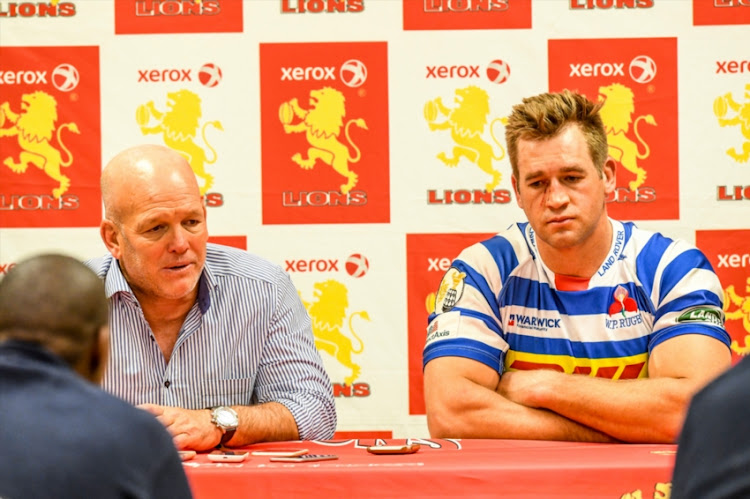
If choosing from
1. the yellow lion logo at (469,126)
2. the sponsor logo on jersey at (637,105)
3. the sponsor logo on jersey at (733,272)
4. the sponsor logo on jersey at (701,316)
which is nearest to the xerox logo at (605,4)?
the sponsor logo on jersey at (637,105)

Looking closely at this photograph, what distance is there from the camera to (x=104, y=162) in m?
3.23

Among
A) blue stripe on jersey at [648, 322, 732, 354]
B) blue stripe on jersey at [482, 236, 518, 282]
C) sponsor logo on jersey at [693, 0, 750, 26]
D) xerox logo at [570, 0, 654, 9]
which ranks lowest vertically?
blue stripe on jersey at [648, 322, 732, 354]

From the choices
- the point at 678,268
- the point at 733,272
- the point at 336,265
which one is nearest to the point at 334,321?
the point at 336,265

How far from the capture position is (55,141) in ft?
10.6

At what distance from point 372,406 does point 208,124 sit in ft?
3.97

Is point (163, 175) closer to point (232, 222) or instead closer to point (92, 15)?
point (232, 222)

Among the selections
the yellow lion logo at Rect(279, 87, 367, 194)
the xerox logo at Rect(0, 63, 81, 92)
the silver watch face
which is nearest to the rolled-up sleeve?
the silver watch face

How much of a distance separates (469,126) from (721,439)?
2452 mm

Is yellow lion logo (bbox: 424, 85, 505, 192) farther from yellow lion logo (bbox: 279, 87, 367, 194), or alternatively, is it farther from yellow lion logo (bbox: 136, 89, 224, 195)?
yellow lion logo (bbox: 136, 89, 224, 195)

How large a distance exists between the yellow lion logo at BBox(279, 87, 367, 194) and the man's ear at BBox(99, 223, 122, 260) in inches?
39.1

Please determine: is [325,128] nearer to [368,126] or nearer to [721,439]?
[368,126]

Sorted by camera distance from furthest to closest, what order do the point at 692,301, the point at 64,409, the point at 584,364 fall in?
the point at 584,364, the point at 692,301, the point at 64,409

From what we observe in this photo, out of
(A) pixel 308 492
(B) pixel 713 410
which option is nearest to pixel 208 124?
(A) pixel 308 492

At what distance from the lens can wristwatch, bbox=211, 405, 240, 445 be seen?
1999mm
